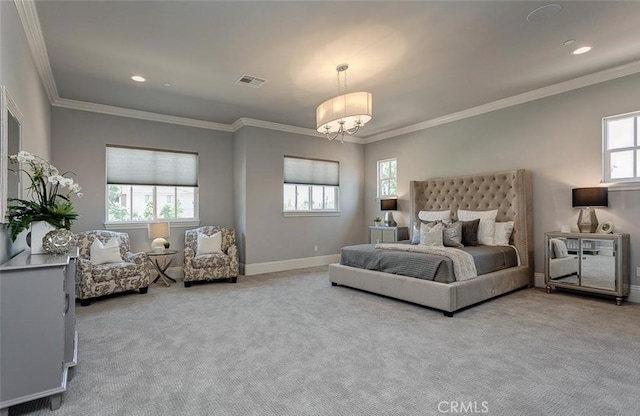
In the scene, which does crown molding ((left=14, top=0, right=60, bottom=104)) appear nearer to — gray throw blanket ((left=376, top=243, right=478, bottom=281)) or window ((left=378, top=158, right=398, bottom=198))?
gray throw blanket ((left=376, top=243, right=478, bottom=281))

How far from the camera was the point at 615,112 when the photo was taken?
405cm

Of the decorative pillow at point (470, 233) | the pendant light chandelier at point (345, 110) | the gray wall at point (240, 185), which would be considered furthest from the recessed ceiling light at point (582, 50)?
→ the gray wall at point (240, 185)

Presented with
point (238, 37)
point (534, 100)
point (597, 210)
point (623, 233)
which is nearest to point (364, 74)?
point (238, 37)

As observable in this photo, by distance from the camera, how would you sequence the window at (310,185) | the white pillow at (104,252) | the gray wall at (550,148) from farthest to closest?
the window at (310,185), the white pillow at (104,252), the gray wall at (550,148)

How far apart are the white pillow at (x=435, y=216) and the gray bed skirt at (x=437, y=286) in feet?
4.56

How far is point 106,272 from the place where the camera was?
424 centimetres

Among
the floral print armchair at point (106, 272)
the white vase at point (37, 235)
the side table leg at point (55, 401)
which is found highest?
the white vase at point (37, 235)

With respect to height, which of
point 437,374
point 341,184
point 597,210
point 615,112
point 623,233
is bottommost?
point 437,374

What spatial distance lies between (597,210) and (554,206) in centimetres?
49

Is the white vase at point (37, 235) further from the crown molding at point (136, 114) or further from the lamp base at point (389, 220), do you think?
the lamp base at point (389, 220)

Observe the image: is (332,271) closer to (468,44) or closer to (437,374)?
(437,374)

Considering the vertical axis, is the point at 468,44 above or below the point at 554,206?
above

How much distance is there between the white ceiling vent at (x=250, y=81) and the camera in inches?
161
